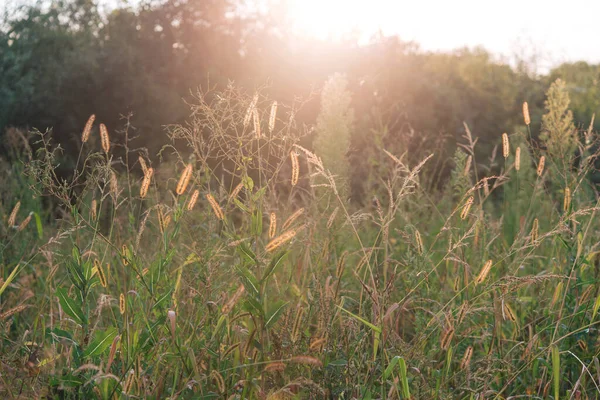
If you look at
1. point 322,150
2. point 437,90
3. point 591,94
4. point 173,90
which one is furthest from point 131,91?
point 591,94

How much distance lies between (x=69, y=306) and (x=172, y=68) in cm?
831

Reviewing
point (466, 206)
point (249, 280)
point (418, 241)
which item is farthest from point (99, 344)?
point (466, 206)

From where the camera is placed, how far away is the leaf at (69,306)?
1902mm

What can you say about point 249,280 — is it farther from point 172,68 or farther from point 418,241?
point 172,68

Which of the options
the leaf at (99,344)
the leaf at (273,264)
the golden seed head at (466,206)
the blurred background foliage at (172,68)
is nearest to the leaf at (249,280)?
the leaf at (273,264)

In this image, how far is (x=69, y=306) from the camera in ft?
6.31

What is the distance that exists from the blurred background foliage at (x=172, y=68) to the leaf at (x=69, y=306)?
6918mm

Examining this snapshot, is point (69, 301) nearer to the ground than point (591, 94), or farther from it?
farther from it

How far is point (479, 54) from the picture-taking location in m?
19.4

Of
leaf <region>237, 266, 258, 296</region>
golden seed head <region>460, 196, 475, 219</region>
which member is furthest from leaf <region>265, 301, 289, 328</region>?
golden seed head <region>460, 196, 475, 219</region>

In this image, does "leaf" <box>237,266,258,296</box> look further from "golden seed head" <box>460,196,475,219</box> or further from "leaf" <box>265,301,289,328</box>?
"golden seed head" <box>460,196,475,219</box>

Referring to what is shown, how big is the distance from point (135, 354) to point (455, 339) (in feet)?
4.56

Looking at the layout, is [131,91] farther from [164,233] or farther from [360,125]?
[164,233]

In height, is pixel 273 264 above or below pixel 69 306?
above
